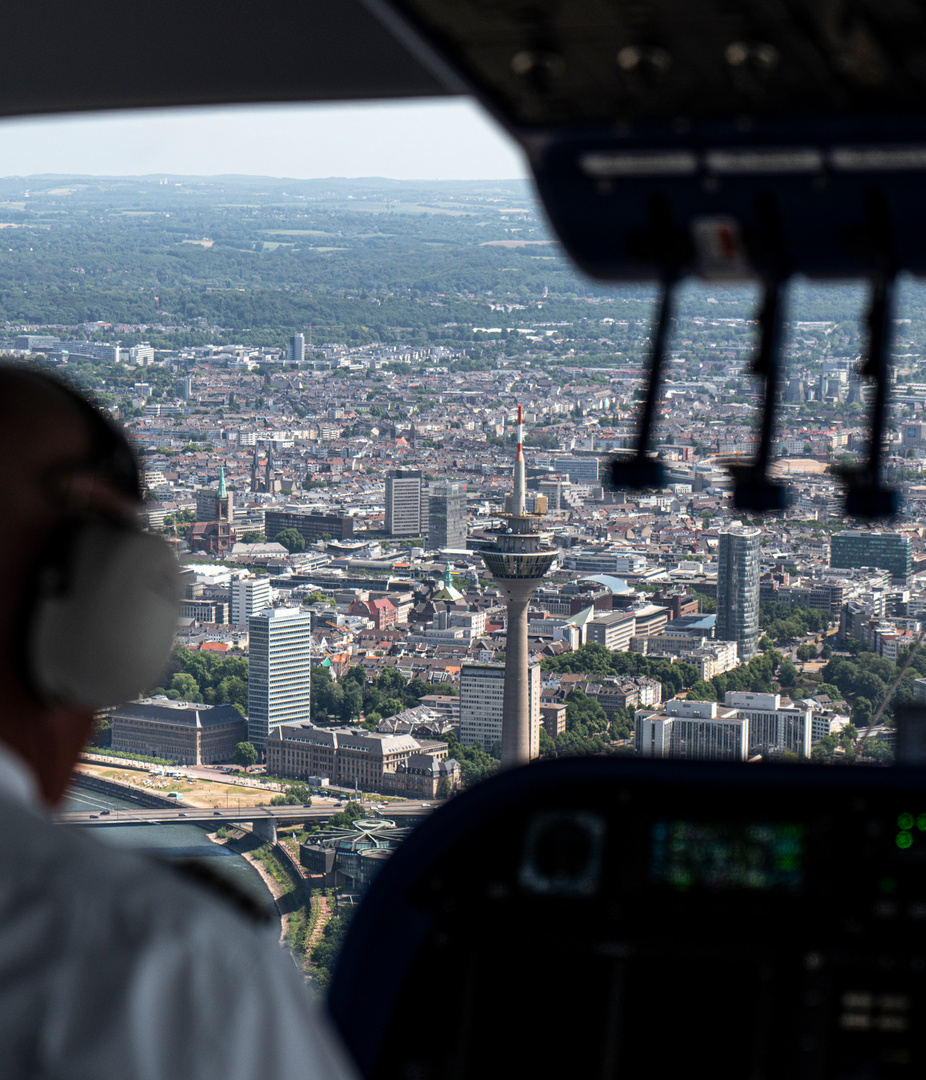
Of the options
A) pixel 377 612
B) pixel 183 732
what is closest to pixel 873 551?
pixel 377 612

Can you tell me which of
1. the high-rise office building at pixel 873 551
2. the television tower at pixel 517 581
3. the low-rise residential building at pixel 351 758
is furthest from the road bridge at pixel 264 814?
the high-rise office building at pixel 873 551

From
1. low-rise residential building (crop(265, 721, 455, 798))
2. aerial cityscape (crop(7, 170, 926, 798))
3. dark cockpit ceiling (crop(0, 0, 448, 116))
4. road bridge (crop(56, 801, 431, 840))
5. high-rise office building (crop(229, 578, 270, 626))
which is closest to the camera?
dark cockpit ceiling (crop(0, 0, 448, 116))

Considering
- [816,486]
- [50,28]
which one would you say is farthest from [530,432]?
[50,28]

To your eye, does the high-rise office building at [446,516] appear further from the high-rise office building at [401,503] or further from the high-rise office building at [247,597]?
the high-rise office building at [247,597]

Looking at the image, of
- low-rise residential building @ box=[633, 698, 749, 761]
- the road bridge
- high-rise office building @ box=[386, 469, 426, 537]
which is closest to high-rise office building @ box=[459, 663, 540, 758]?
the road bridge

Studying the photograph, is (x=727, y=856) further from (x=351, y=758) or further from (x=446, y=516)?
(x=446, y=516)

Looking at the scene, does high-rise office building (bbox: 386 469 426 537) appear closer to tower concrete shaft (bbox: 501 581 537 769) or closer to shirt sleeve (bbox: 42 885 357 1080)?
tower concrete shaft (bbox: 501 581 537 769)
